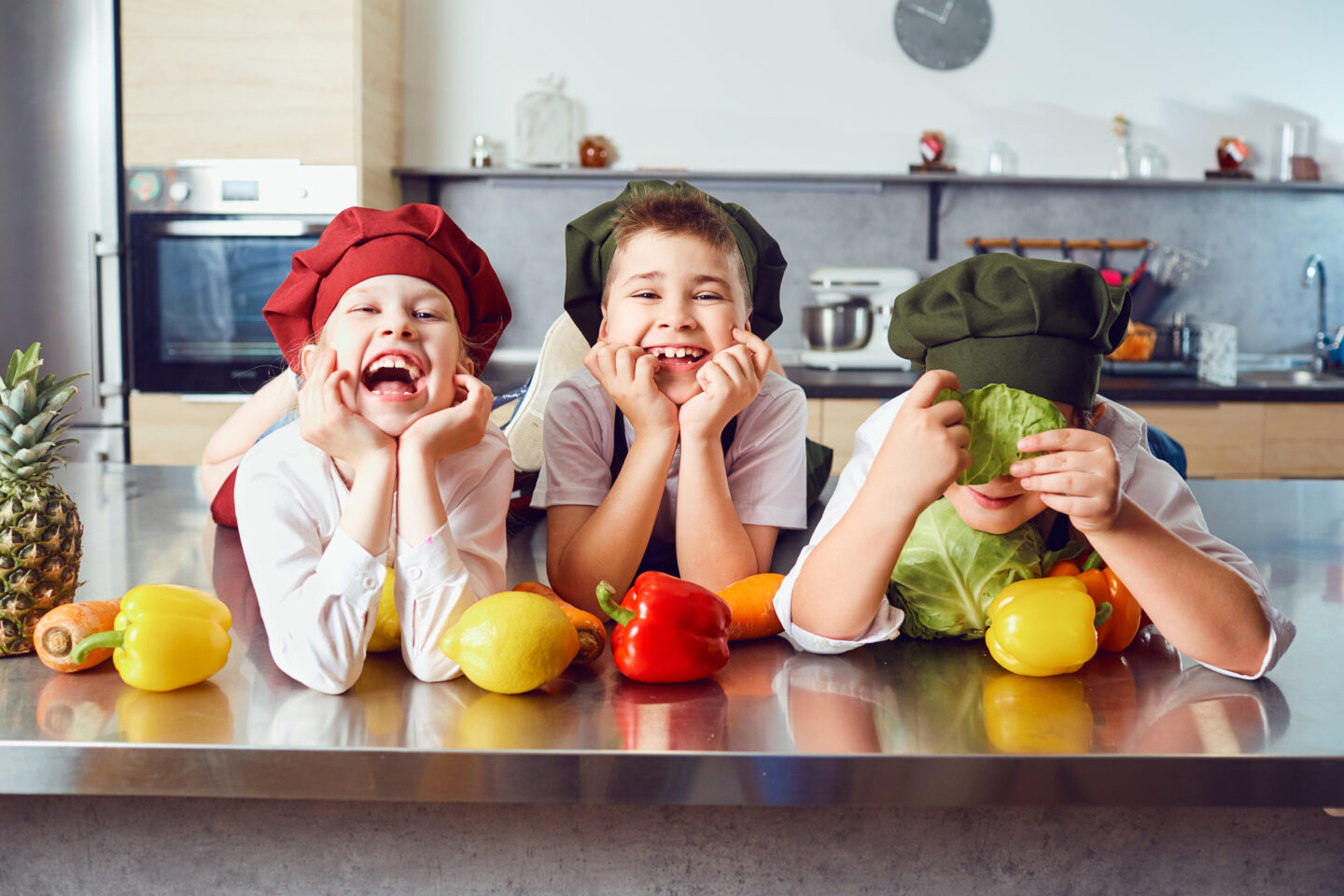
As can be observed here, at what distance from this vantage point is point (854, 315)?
3592 millimetres

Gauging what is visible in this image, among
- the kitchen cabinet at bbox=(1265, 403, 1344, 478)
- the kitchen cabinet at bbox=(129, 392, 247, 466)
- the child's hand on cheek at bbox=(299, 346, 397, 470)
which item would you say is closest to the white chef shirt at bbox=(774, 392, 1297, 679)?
the child's hand on cheek at bbox=(299, 346, 397, 470)

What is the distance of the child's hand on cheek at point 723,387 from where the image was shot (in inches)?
46.6

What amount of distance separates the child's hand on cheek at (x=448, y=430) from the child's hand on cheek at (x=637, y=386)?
0.76ft

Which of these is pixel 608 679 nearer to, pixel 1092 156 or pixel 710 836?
pixel 710 836

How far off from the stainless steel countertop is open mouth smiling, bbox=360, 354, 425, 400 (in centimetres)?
25

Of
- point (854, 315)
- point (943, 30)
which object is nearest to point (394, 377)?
point (854, 315)

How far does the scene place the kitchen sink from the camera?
337cm

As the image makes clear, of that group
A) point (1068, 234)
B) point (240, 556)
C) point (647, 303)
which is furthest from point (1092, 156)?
point (240, 556)

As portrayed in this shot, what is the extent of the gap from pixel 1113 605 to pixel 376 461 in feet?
2.32

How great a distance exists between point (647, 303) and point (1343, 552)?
3.34 feet

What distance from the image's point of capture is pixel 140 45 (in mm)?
3334

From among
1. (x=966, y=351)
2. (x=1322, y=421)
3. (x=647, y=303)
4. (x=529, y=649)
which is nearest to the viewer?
(x=529, y=649)

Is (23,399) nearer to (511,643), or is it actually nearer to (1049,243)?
(511,643)

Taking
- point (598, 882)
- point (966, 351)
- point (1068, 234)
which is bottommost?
point (598, 882)
